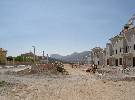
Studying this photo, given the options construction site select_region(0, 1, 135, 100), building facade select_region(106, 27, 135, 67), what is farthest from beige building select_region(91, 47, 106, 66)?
building facade select_region(106, 27, 135, 67)

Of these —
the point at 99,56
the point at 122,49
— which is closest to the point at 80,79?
the point at 122,49

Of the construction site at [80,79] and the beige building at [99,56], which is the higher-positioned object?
the beige building at [99,56]

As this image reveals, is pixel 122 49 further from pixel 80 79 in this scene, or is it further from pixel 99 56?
pixel 80 79

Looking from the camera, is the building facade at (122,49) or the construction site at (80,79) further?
the building facade at (122,49)

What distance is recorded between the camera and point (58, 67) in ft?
143

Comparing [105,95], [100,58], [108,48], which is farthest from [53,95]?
[100,58]

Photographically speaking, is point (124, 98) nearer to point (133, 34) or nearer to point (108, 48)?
point (133, 34)

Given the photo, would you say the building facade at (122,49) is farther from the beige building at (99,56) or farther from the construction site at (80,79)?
the beige building at (99,56)

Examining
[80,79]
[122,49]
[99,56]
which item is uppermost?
[122,49]

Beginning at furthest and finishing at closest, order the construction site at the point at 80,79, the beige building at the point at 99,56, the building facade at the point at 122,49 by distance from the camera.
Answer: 1. the beige building at the point at 99,56
2. the building facade at the point at 122,49
3. the construction site at the point at 80,79

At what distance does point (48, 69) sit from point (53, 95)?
1002 inches

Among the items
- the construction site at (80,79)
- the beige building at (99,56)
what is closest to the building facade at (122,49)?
the construction site at (80,79)

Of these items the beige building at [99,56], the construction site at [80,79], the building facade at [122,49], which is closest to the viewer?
the construction site at [80,79]

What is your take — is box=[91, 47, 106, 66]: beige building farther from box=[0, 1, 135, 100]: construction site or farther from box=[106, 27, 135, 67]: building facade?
box=[106, 27, 135, 67]: building facade
